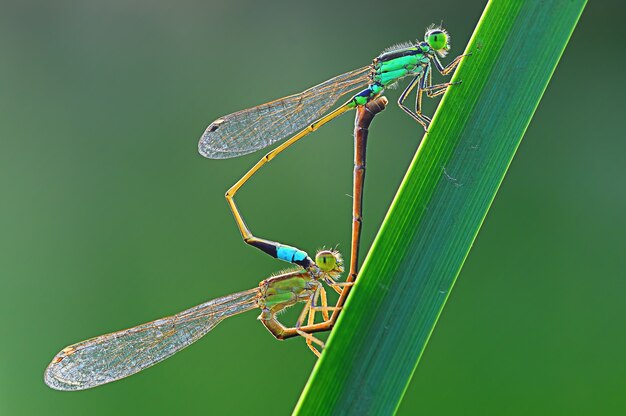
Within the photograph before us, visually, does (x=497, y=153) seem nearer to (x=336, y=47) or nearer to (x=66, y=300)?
(x=336, y=47)

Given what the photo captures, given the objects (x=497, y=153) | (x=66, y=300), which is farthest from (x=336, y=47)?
(x=497, y=153)

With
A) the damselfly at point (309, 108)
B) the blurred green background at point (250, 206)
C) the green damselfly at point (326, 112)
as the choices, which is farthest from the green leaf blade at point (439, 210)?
the blurred green background at point (250, 206)

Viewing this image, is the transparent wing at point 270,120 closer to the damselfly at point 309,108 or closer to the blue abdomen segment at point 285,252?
the damselfly at point 309,108

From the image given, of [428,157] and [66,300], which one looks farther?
[66,300]

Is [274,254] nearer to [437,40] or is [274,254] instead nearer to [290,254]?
[290,254]

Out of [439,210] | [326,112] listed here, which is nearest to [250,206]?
[326,112]

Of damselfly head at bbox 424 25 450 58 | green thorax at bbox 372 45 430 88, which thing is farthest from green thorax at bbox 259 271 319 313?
damselfly head at bbox 424 25 450 58

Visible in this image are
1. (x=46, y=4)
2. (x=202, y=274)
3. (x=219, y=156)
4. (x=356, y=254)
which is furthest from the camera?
(x=46, y=4)
